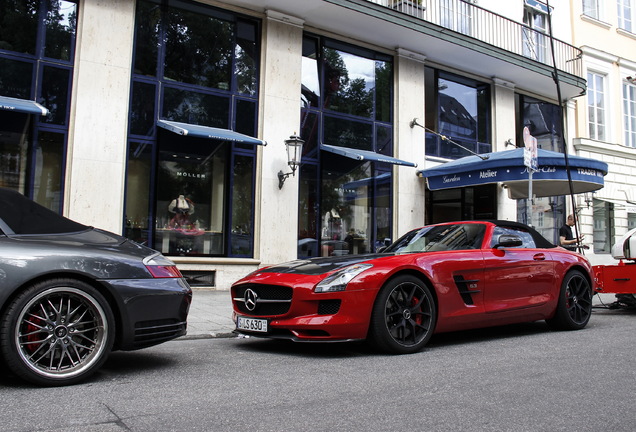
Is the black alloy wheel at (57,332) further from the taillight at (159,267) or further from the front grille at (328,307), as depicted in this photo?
the front grille at (328,307)

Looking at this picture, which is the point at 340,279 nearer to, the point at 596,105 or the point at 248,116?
the point at 248,116

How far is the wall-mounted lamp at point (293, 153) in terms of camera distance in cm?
1232

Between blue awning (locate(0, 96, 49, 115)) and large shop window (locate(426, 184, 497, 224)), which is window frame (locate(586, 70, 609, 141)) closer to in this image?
large shop window (locate(426, 184, 497, 224))

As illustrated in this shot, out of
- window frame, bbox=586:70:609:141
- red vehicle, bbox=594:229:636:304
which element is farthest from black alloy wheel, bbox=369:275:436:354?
window frame, bbox=586:70:609:141

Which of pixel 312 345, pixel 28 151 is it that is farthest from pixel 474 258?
pixel 28 151

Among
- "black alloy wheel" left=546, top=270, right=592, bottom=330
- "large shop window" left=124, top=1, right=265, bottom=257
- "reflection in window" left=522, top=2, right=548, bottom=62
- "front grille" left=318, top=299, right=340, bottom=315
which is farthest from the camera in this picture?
"reflection in window" left=522, top=2, right=548, bottom=62

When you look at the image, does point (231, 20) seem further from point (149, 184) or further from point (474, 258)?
point (474, 258)

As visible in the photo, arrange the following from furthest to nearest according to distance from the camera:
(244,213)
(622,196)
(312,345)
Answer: (622,196)
(244,213)
(312,345)

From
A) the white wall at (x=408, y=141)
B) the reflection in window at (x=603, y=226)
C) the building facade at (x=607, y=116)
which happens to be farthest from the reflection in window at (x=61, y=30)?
the reflection in window at (x=603, y=226)

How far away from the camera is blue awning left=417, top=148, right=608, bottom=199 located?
1270 cm

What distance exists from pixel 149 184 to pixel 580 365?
873cm

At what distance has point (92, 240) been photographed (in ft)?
14.6

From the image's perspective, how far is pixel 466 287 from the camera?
6.00m

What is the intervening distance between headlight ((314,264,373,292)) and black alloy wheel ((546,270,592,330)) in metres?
3.12
